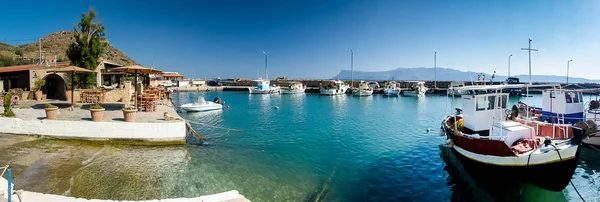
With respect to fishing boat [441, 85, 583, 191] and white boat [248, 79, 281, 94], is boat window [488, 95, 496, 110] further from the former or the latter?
white boat [248, 79, 281, 94]

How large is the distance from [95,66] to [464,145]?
31239 mm

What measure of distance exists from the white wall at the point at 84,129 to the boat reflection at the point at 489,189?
1331 cm

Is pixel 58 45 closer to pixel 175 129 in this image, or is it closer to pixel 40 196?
pixel 175 129

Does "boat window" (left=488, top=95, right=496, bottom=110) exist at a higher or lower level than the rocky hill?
lower

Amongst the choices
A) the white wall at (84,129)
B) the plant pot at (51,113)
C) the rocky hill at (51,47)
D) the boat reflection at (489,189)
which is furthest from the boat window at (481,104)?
the rocky hill at (51,47)

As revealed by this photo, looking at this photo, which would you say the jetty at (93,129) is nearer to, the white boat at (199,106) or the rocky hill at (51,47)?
the white boat at (199,106)

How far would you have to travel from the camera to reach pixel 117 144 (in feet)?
46.5

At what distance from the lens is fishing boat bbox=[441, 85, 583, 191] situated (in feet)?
29.8

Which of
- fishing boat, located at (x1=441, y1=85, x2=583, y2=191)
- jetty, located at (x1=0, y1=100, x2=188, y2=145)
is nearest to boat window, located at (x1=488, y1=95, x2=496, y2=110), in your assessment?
fishing boat, located at (x1=441, y1=85, x2=583, y2=191)

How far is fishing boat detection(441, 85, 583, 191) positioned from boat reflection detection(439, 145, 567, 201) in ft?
1.69

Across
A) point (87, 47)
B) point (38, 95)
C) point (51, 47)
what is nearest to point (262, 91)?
point (87, 47)

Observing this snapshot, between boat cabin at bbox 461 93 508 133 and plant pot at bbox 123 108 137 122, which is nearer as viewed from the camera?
boat cabin at bbox 461 93 508 133

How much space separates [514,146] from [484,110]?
313 centimetres

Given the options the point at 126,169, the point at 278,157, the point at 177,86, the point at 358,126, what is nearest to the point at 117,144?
the point at 126,169
